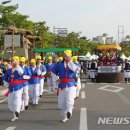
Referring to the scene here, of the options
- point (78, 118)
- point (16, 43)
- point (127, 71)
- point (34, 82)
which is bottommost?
point (78, 118)

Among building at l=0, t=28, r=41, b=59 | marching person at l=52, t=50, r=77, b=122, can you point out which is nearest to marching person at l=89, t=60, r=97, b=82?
building at l=0, t=28, r=41, b=59

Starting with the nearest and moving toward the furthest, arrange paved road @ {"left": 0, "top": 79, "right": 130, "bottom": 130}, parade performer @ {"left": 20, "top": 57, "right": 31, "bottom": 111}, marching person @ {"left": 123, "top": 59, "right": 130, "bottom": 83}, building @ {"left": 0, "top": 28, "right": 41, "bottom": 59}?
paved road @ {"left": 0, "top": 79, "right": 130, "bottom": 130}, parade performer @ {"left": 20, "top": 57, "right": 31, "bottom": 111}, building @ {"left": 0, "top": 28, "right": 41, "bottom": 59}, marching person @ {"left": 123, "top": 59, "right": 130, "bottom": 83}

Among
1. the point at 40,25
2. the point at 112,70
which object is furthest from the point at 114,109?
the point at 40,25

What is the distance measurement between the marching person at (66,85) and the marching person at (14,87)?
1099 millimetres

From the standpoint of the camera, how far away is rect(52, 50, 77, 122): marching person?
1188 cm

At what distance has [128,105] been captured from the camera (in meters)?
15.9

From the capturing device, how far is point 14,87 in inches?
486

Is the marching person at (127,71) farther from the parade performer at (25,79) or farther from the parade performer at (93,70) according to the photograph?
the parade performer at (25,79)

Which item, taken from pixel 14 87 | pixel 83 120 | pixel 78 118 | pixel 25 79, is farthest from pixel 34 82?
pixel 83 120

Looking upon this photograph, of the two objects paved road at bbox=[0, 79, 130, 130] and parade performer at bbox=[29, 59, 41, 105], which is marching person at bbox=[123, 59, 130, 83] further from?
parade performer at bbox=[29, 59, 41, 105]

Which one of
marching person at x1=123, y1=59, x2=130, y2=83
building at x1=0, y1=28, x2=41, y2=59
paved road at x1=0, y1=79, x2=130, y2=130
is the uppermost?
building at x1=0, y1=28, x2=41, y2=59

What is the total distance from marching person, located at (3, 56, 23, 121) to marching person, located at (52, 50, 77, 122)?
110 centimetres

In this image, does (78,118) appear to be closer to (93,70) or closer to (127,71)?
(127,71)

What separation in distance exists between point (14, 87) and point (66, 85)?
1503mm
